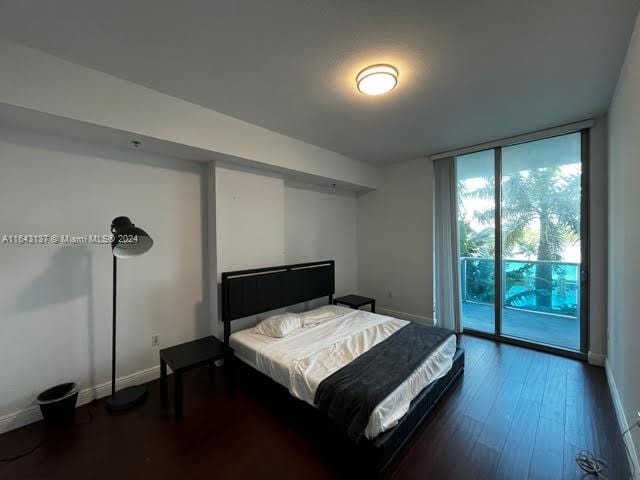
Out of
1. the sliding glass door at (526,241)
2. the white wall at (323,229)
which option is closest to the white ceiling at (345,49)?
the sliding glass door at (526,241)

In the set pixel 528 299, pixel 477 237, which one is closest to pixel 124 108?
pixel 477 237

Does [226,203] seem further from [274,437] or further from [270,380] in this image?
[274,437]

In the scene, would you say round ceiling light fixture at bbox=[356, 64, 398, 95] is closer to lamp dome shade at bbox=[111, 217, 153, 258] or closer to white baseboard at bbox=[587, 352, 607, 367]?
lamp dome shade at bbox=[111, 217, 153, 258]

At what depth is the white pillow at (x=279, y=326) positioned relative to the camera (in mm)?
2779

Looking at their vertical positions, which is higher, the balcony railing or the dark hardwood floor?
the balcony railing

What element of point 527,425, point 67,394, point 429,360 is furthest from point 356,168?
point 67,394

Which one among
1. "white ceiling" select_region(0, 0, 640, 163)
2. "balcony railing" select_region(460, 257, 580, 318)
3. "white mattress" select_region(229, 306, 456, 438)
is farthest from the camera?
"balcony railing" select_region(460, 257, 580, 318)

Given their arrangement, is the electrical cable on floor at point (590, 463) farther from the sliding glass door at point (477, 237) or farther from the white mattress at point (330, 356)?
the sliding glass door at point (477, 237)

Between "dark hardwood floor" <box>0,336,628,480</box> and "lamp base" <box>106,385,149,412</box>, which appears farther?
"lamp base" <box>106,385,149,412</box>

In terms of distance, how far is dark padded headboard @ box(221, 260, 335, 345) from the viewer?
2863mm

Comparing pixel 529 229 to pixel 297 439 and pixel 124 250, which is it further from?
pixel 124 250

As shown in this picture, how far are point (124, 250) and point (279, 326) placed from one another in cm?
158

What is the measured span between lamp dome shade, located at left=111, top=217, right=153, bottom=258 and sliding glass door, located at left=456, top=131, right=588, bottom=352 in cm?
398

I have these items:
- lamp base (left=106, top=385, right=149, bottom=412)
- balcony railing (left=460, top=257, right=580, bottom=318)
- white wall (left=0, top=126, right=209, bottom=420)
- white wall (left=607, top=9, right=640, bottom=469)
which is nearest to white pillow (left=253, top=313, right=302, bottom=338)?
white wall (left=0, top=126, right=209, bottom=420)
